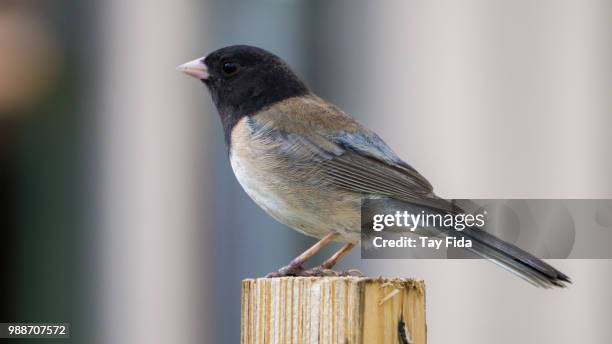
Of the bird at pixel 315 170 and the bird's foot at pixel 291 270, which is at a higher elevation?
the bird at pixel 315 170

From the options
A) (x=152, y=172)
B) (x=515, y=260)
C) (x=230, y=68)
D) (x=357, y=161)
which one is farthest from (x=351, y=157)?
(x=152, y=172)

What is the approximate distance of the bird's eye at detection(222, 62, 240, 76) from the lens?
4.55 meters

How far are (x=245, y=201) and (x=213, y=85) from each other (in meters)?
2.60

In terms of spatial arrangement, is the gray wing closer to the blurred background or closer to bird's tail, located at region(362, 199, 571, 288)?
bird's tail, located at region(362, 199, 571, 288)

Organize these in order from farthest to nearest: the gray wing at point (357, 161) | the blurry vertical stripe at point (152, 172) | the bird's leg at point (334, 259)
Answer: the blurry vertical stripe at point (152, 172) → the gray wing at point (357, 161) → the bird's leg at point (334, 259)

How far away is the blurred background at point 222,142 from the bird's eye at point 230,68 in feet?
7.28

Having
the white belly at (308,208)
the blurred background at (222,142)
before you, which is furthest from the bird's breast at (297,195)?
the blurred background at (222,142)

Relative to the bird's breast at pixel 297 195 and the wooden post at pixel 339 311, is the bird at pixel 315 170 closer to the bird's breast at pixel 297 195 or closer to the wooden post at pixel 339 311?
the bird's breast at pixel 297 195

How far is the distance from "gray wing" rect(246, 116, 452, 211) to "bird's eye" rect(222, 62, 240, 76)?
17.4 inches

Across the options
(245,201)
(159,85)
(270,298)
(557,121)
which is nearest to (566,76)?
(557,121)

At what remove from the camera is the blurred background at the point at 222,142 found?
6.52 metres

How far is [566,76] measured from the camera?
6.73 metres

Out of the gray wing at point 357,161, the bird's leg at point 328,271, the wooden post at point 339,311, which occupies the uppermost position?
the gray wing at point 357,161

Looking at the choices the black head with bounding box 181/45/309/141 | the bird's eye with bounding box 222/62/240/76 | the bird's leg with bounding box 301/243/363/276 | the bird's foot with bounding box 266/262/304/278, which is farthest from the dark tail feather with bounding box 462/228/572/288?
the bird's eye with bounding box 222/62/240/76
